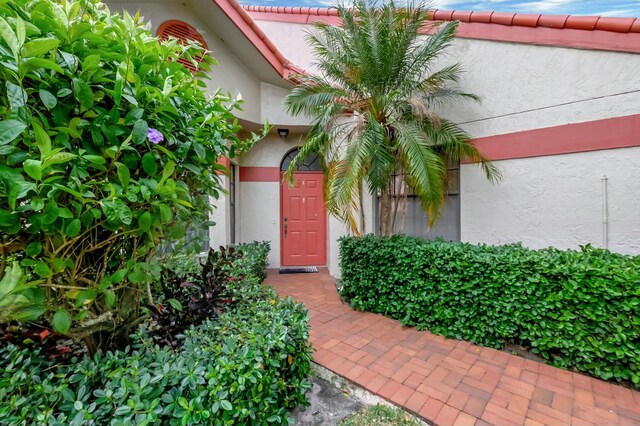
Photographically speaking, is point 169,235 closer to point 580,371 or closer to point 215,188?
point 215,188

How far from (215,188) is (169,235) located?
47 cm

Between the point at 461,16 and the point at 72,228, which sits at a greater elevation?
the point at 461,16

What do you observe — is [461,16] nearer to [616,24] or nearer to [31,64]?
[616,24]

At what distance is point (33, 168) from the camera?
3.15 ft

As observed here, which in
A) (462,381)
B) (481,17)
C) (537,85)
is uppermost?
(481,17)

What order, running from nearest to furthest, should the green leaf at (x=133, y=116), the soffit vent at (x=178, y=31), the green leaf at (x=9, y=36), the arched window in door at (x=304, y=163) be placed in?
the green leaf at (x=9, y=36)
the green leaf at (x=133, y=116)
the soffit vent at (x=178, y=31)
the arched window in door at (x=304, y=163)

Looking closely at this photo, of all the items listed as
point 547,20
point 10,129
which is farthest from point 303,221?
point 10,129

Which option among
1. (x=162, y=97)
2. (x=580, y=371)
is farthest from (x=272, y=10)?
(x=580, y=371)

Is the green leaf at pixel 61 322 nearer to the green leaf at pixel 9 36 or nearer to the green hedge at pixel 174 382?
the green hedge at pixel 174 382

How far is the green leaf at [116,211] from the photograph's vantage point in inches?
45.3

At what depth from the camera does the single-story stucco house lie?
11.2 ft

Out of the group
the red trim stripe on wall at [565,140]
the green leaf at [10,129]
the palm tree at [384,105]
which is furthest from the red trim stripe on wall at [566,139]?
the green leaf at [10,129]

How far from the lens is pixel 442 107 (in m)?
4.77

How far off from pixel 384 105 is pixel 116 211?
360cm
